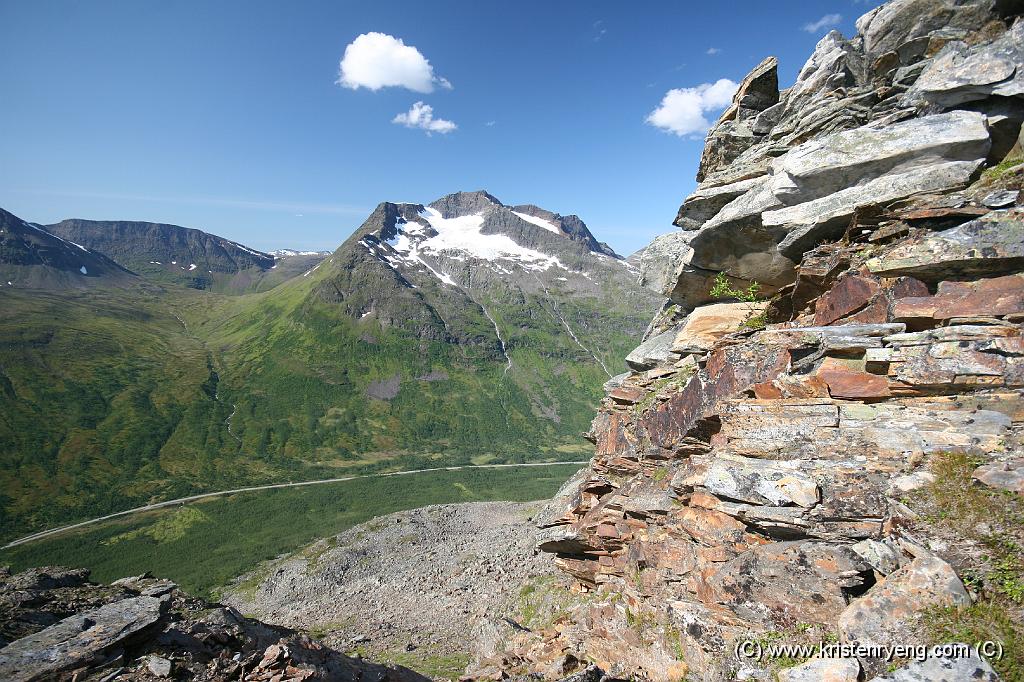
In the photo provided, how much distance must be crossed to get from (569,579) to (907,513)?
107 ft

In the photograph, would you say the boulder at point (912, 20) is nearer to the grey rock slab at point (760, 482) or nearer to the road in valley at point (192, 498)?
the grey rock slab at point (760, 482)

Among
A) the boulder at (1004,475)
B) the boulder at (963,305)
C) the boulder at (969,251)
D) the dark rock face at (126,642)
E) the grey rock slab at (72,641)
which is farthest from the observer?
the boulder at (969,251)

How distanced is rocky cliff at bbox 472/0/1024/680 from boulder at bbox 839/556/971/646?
4 centimetres

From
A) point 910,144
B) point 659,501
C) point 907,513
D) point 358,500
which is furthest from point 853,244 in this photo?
point 358,500

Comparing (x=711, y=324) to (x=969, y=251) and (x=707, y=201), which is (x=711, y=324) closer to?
(x=707, y=201)

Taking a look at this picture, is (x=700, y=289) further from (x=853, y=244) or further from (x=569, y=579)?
(x=569, y=579)

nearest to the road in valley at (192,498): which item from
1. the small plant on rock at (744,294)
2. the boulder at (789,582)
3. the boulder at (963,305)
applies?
the small plant on rock at (744,294)

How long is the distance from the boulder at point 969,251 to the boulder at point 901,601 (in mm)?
10578

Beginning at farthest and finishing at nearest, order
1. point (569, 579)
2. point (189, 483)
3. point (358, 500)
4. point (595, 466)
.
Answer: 1. point (189, 483)
2. point (358, 500)
3. point (569, 579)
4. point (595, 466)

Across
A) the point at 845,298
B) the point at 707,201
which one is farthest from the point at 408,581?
the point at 845,298

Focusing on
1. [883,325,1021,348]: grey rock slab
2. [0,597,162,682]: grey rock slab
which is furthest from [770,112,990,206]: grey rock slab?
[0,597,162,682]: grey rock slab

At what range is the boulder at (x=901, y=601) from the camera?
1031 cm

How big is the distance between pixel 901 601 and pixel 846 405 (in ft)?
21.1

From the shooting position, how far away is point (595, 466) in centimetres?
2952
